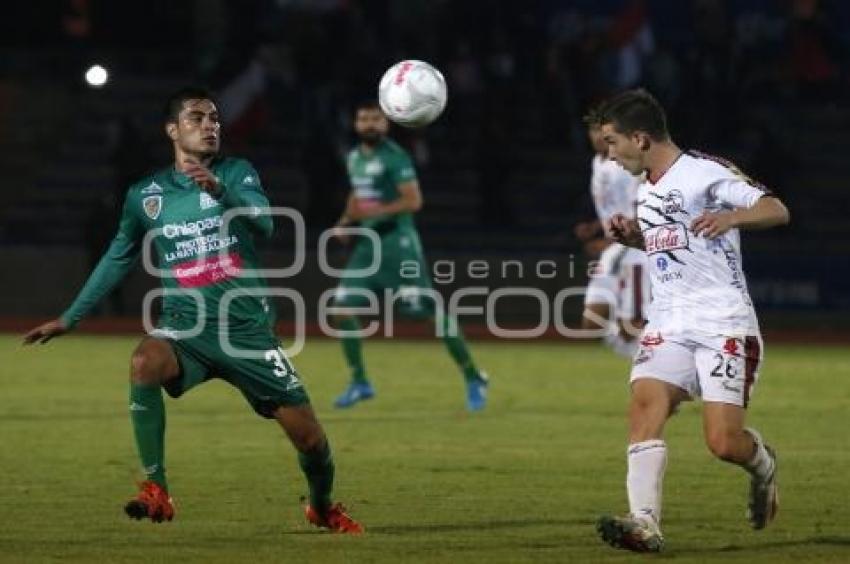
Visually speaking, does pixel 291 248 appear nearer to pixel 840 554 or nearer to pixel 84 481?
pixel 84 481

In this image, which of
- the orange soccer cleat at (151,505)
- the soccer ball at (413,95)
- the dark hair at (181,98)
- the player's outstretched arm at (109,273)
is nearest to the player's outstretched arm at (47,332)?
the player's outstretched arm at (109,273)

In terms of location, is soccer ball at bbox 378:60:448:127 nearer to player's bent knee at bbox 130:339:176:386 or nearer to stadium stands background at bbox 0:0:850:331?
player's bent knee at bbox 130:339:176:386

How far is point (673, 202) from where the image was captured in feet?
30.6

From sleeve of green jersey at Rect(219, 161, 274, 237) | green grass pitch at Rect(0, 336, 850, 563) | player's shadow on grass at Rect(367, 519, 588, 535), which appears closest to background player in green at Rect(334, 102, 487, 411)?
green grass pitch at Rect(0, 336, 850, 563)

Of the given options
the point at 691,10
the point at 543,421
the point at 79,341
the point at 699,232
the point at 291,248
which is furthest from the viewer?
the point at 691,10

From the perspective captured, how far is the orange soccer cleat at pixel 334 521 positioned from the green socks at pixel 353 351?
6946 mm

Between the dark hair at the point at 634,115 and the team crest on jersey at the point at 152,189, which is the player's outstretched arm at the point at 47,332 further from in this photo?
the dark hair at the point at 634,115

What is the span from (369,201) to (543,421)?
8.48ft

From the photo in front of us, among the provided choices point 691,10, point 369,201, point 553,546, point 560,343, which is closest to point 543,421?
point 369,201

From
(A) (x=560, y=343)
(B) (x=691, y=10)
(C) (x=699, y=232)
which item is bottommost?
(A) (x=560, y=343)

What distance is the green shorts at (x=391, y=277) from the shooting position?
1695 centimetres

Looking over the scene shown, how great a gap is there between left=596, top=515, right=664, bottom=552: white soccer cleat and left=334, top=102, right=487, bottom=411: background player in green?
308 inches

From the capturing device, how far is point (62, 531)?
991 cm

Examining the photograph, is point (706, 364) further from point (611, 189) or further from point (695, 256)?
point (611, 189)
